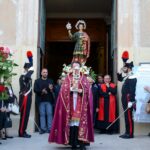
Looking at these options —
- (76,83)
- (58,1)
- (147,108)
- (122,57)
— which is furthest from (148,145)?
(58,1)

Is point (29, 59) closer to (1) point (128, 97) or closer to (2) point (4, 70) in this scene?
(2) point (4, 70)

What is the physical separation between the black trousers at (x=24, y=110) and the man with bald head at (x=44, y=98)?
0.43 m

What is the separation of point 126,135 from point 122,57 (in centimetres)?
212

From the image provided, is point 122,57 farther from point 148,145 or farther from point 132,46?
point 148,145

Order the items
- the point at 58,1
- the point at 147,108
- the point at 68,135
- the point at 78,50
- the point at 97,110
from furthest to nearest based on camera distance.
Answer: the point at 58,1 → the point at 78,50 → the point at 97,110 → the point at 147,108 → the point at 68,135

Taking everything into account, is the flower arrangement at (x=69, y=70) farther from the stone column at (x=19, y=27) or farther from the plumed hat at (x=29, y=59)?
the stone column at (x=19, y=27)

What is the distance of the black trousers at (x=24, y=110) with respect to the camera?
36.7ft

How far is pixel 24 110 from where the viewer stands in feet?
37.1

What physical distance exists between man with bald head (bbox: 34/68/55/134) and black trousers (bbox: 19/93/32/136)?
426 millimetres

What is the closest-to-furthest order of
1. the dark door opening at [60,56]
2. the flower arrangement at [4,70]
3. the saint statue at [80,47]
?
the flower arrangement at [4,70]
the saint statue at [80,47]
the dark door opening at [60,56]

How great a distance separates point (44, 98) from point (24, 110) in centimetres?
78

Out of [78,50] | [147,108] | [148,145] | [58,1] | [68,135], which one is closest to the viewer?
[68,135]

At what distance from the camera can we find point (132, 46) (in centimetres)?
1228

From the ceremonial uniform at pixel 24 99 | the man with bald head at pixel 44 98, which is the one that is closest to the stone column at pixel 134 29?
the man with bald head at pixel 44 98
